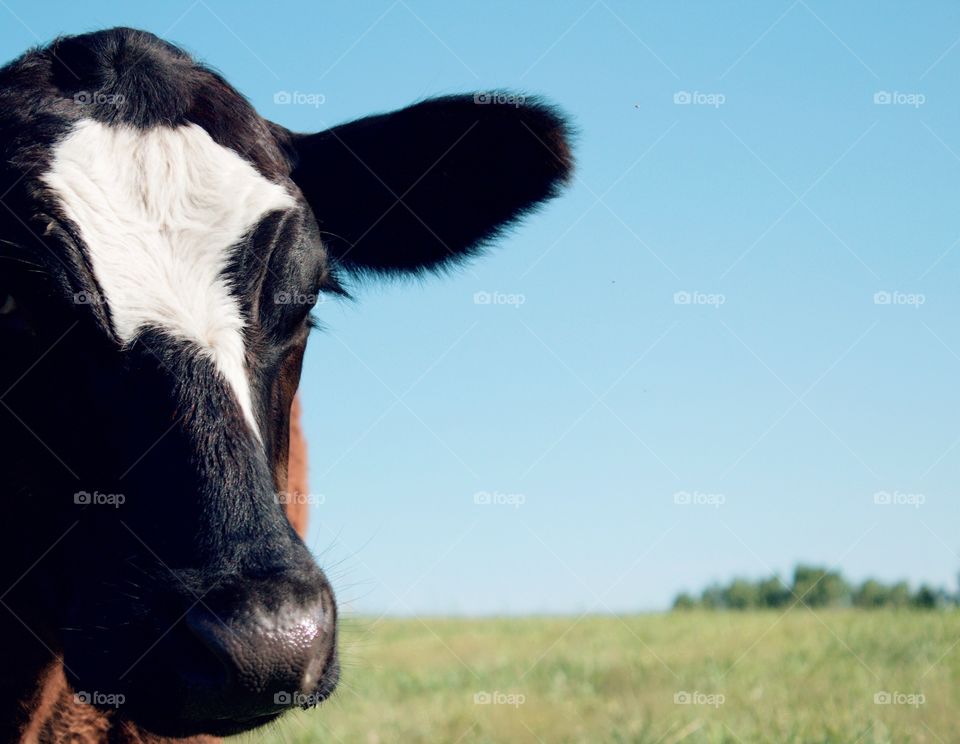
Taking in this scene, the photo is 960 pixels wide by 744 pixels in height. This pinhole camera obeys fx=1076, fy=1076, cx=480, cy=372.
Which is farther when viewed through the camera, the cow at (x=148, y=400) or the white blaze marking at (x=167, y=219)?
the white blaze marking at (x=167, y=219)

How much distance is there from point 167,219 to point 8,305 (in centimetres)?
50

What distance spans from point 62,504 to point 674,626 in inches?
408

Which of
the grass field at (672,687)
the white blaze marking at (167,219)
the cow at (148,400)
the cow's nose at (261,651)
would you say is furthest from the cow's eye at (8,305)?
the grass field at (672,687)

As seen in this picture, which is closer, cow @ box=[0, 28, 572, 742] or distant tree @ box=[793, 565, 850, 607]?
cow @ box=[0, 28, 572, 742]

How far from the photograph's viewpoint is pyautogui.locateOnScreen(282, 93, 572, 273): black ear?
13.8 ft

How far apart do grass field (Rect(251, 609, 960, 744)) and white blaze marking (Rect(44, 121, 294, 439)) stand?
45.0 inches

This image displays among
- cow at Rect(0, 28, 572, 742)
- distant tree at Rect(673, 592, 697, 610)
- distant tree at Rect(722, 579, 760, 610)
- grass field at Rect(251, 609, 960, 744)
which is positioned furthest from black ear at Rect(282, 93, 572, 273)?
distant tree at Rect(722, 579, 760, 610)

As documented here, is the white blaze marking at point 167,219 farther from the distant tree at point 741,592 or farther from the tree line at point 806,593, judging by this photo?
the distant tree at point 741,592

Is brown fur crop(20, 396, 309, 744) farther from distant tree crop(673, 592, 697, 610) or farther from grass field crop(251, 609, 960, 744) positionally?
distant tree crop(673, 592, 697, 610)

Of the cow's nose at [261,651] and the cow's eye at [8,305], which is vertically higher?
the cow's eye at [8,305]

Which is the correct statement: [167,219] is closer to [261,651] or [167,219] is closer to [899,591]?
[261,651]

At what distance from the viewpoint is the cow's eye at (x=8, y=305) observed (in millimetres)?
2914

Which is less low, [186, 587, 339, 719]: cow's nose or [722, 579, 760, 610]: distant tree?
[186, 587, 339, 719]: cow's nose

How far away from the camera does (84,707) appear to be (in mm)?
3391
